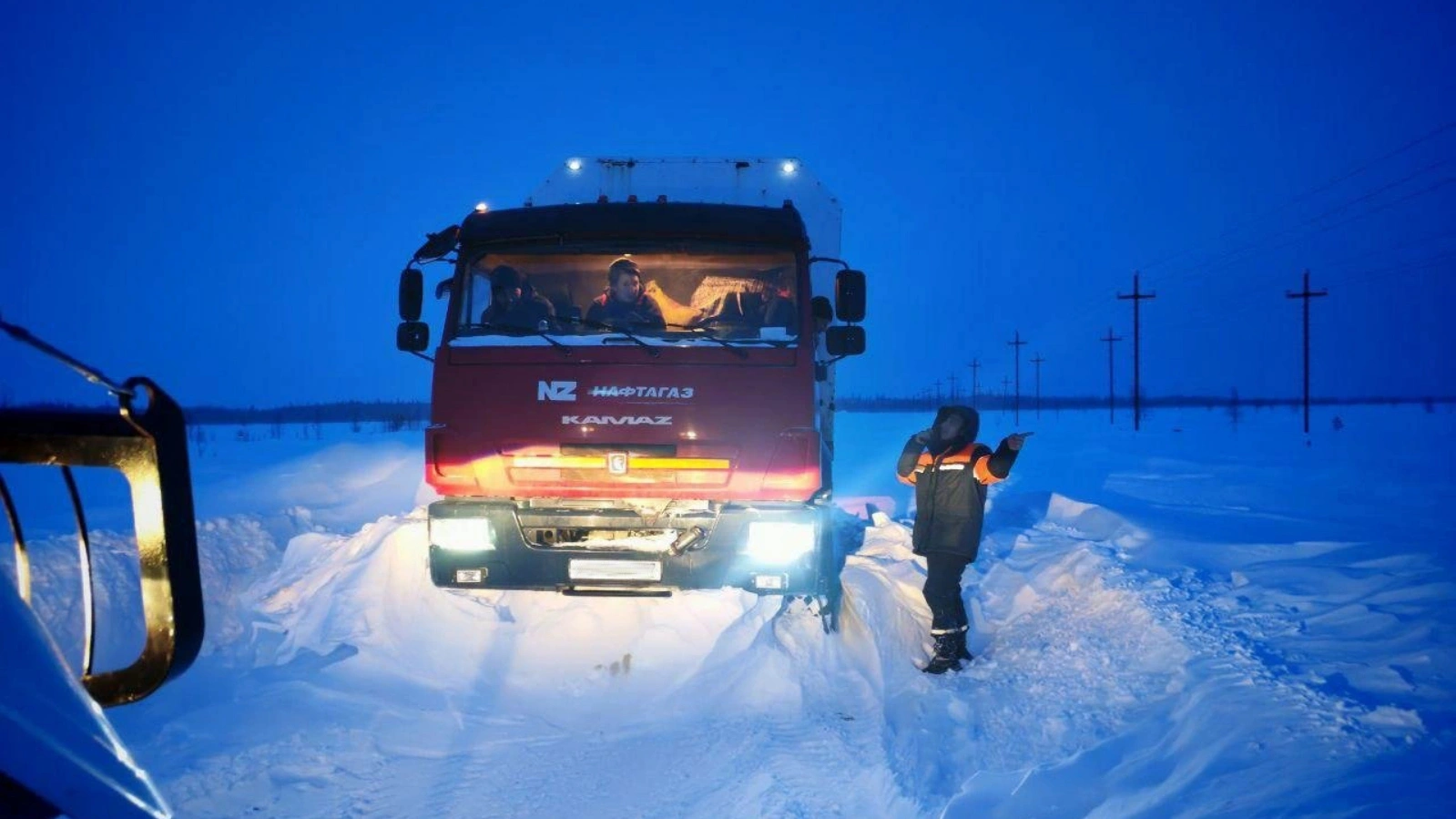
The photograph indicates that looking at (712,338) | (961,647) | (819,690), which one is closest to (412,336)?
(712,338)

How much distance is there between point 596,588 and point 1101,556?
5001 millimetres

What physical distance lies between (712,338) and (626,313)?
23.5 inches

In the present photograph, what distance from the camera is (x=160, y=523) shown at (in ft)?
4.98

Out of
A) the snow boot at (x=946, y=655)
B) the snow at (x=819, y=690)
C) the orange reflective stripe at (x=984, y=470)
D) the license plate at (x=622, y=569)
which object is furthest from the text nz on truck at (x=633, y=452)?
the orange reflective stripe at (x=984, y=470)

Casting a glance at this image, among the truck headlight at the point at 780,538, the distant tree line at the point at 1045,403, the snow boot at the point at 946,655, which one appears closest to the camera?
the truck headlight at the point at 780,538

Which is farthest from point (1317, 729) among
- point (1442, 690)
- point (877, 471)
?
point (877, 471)

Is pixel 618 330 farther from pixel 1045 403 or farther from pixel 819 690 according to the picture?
pixel 1045 403

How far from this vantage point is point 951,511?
18.1ft

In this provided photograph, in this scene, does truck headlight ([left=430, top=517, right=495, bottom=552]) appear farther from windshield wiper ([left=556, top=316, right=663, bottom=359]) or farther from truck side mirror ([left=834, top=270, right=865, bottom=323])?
truck side mirror ([left=834, top=270, right=865, bottom=323])

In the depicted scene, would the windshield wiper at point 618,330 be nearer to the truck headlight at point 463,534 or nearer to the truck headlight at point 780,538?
the truck headlight at point 780,538

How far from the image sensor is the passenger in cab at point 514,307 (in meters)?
5.40

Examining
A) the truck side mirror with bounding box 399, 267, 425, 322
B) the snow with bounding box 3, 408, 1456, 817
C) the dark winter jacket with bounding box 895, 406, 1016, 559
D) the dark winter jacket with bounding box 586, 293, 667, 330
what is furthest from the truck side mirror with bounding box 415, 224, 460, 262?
the dark winter jacket with bounding box 895, 406, 1016, 559

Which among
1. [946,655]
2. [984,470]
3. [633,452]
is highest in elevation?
[633,452]

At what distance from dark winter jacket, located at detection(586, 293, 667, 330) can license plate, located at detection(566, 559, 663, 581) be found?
1415 mm
